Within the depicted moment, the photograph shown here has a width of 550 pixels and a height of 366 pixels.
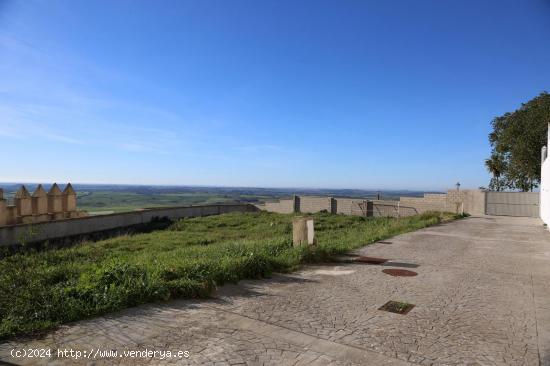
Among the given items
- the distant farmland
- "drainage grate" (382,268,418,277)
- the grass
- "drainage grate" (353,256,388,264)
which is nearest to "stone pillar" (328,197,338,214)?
the distant farmland

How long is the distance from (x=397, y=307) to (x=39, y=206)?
15.9 m

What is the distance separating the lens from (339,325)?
15.3ft

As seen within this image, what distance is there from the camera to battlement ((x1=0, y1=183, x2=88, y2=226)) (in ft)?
49.8

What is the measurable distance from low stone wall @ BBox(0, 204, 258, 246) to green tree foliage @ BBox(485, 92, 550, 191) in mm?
23392

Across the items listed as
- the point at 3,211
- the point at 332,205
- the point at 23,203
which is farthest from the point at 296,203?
the point at 3,211

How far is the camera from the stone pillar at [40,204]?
53.4 ft


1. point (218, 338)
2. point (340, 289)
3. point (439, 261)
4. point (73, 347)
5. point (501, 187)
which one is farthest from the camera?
point (501, 187)

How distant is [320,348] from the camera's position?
3.99 m

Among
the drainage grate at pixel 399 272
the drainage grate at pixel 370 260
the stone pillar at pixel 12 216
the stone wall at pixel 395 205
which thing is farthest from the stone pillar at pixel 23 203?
the stone wall at pixel 395 205

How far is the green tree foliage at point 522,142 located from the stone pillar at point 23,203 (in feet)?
101

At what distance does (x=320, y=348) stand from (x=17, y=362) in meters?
2.71

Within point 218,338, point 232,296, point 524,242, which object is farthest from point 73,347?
point 524,242

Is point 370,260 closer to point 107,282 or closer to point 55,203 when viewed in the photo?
point 107,282

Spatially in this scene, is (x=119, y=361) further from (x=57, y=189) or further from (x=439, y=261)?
(x=57, y=189)
